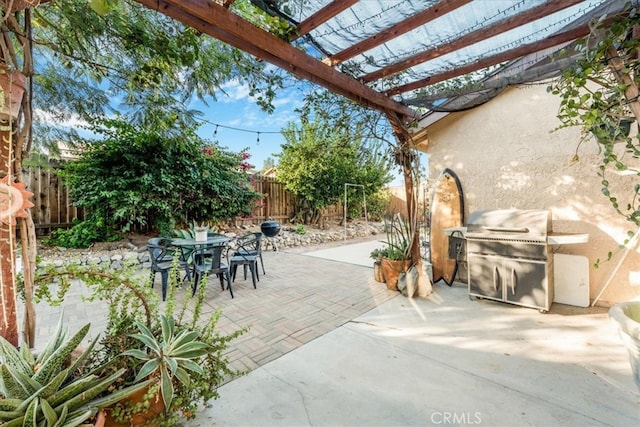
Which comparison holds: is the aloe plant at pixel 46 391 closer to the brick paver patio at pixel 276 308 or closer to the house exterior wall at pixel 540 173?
the brick paver patio at pixel 276 308

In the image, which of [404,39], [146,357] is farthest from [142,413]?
[404,39]

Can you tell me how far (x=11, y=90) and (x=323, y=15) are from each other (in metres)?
1.95

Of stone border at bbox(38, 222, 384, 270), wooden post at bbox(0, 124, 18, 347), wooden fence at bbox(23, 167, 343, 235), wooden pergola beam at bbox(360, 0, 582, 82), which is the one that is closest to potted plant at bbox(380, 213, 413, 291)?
wooden pergola beam at bbox(360, 0, 582, 82)

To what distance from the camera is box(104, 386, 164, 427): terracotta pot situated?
128 cm

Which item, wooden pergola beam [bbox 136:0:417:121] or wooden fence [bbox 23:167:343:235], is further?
wooden fence [bbox 23:167:343:235]

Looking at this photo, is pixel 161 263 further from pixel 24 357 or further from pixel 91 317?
pixel 24 357

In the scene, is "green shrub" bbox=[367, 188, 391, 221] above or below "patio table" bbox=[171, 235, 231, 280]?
above

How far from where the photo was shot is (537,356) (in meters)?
2.28

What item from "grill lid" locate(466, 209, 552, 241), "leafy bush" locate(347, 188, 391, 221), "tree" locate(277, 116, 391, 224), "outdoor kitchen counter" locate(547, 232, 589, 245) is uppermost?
"tree" locate(277, 116, 391, 224)

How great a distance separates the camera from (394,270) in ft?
13.0

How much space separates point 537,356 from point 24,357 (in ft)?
11.5

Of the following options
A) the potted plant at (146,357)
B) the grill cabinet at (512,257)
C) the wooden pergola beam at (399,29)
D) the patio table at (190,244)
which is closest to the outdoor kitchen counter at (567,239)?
the grill cabinet at (512,257)

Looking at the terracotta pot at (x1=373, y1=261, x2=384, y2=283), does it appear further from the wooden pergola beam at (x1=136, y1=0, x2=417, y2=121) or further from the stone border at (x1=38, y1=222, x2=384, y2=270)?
the stone border at (x1=38, y1=222, x2=384, y2=270)

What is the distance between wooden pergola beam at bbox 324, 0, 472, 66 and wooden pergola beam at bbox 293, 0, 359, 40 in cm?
52
